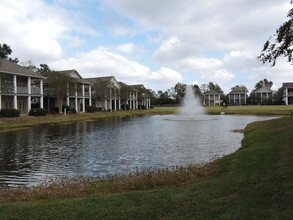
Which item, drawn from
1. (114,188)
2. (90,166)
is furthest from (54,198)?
(90,166)

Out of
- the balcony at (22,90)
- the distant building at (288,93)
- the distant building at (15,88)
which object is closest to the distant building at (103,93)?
the distant building at (15,88)

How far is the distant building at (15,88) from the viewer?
3996cm

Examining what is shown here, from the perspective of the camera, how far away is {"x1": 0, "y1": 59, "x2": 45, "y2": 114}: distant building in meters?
40.0

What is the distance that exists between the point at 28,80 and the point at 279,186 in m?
47.1

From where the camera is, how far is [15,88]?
142 feet

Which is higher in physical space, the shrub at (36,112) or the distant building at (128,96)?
the distant building at (128,96)

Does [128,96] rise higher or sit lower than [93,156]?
higher

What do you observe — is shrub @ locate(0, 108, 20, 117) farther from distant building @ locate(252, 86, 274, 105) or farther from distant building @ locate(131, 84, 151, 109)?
distant building @ locate(252, 86, 274, 105)

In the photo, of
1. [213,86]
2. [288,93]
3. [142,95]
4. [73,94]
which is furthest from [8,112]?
[213,86]

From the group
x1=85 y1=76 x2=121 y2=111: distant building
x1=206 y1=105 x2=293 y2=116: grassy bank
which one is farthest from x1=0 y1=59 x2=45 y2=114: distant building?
x1=206 y1=105 x2=293 y2=116: grassy bank

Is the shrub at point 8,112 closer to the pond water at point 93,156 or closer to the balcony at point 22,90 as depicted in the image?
the balcony at point 22,90

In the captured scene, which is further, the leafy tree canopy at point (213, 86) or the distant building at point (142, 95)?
the leafy tree canopy at point (213, 86)

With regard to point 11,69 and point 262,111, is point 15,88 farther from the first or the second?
point 262,111

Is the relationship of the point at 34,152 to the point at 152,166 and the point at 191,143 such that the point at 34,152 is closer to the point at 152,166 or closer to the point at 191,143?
the point at 152,166
